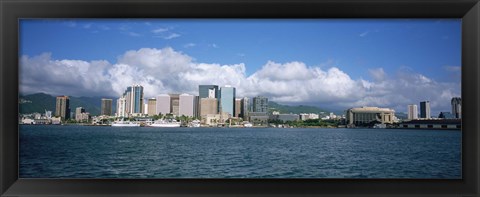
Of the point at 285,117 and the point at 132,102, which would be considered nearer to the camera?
the point at 285,117

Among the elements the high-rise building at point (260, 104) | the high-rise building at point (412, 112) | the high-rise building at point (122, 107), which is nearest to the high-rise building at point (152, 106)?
the high-rise building at point (122, 107)

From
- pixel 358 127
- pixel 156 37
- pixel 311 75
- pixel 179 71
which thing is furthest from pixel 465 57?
pixel 156 37

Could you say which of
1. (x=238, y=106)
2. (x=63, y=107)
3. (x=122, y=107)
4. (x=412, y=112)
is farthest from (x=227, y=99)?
(x=412, y=112)

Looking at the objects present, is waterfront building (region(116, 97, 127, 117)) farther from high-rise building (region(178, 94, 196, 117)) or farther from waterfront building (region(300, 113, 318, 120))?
waterfront building (region(300, 113, 318, 120))

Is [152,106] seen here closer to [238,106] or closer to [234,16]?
[238,106]

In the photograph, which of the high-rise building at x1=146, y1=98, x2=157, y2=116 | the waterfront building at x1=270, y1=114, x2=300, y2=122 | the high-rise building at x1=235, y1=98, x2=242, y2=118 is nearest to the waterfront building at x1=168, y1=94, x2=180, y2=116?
the high-rise building at x1=146, y1=98, x2=157, y2=116
